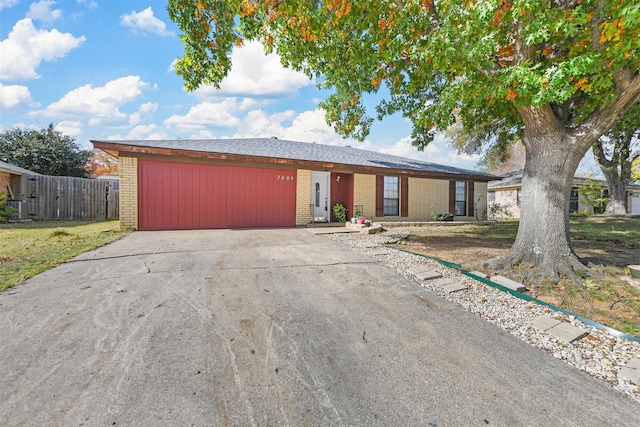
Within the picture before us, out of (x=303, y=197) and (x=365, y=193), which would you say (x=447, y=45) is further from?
(x=365, y=193)

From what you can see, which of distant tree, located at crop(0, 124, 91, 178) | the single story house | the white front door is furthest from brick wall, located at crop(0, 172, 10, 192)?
the white front door

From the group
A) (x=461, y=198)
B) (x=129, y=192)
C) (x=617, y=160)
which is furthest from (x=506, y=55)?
(x=617, y=160)

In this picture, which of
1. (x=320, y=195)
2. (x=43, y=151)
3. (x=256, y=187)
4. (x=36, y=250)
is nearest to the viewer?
(x=36, y=250)

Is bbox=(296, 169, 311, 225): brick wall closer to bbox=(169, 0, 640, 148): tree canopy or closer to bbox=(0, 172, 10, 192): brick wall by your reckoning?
bbox=(169, 0, 640, 148): tree canopy

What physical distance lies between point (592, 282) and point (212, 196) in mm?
8794

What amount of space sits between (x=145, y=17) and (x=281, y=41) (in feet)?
10.7

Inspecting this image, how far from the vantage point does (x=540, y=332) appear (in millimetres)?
2441

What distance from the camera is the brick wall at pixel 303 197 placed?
9586mm

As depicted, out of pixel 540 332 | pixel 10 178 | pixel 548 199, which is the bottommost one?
pixel 540 332

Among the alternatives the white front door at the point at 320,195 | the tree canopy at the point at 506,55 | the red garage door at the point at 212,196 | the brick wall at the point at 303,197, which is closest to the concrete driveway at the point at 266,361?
the tree canopy at the point at 506,55

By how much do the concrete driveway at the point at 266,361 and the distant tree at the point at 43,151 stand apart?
54.1 ft

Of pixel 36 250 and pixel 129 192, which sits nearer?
pixel 36 250

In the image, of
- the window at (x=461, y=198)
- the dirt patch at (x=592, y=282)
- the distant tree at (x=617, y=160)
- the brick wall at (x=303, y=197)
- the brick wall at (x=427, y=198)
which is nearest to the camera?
the dirt patch at (x=592, y=282)

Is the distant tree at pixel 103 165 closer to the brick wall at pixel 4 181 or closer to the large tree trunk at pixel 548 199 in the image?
the brick wall at pixel 4 181
